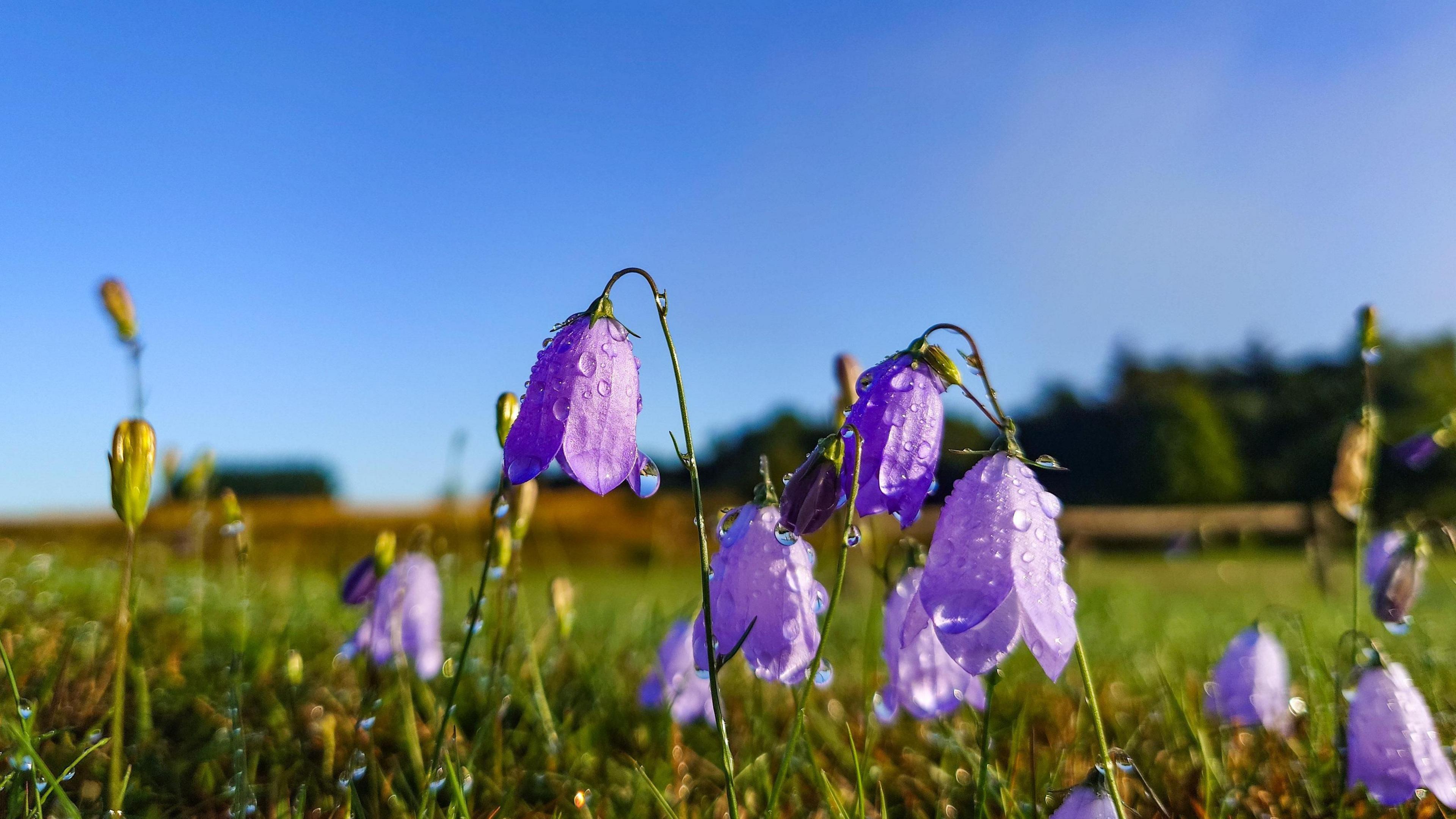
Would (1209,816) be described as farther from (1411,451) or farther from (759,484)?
(1411,451)

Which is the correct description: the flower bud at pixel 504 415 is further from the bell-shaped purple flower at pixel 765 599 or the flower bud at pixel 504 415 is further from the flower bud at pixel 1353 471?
the flower bud at pixel 1353 471

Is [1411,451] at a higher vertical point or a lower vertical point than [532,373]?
lower

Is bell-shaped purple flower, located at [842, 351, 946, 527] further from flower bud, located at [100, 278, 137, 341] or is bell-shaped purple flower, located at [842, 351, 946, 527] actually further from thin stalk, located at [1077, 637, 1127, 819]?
flower bud, located at [100, 278, 137, 341]

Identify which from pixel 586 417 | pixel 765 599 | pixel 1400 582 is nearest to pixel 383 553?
pixel 586 417

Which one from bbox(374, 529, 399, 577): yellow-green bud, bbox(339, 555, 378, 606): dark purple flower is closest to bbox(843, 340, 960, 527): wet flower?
bbox(374, 529, 399, 577): yellow-green bud

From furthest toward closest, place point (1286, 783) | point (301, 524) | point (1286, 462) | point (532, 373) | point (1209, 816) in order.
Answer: point (1286, 462), point (301, 524), point (1286, 783), point (1209, 816), point (532, 373)

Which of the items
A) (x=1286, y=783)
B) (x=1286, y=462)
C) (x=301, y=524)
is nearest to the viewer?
(x=1286, y=783)

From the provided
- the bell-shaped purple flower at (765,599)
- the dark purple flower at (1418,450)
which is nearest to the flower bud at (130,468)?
the bell-shaped purple flower at (765,599)

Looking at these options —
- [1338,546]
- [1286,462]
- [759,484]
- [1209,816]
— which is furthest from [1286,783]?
[1286,462]
